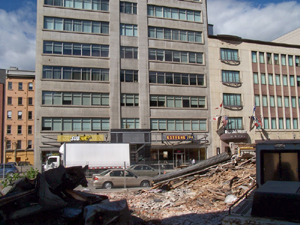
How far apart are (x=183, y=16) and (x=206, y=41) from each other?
4.95m

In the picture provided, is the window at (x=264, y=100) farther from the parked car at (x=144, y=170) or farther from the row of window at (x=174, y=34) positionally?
the parked car at (x=144, y=170)

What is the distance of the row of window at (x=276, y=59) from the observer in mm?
42119

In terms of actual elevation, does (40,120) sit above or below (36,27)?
Result: below

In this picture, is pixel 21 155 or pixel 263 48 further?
pixel 21 155

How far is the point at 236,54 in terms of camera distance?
4159 centimetres

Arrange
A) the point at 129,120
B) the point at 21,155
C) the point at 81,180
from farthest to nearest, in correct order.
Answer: the point at 21,155, the point at 129,120, the point at 81,180

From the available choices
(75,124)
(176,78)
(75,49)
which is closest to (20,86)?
(75,49)

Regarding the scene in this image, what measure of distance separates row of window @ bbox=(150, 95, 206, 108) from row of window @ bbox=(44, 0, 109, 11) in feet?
45.2

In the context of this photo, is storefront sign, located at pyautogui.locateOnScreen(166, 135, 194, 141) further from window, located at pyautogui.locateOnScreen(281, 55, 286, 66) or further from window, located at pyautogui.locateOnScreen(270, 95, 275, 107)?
window, located at pyautogui.locateOnScreen(281, 55, 286, 66)

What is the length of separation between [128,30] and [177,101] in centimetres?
1175

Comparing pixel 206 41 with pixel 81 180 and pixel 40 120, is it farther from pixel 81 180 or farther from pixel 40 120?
pixel 81 180

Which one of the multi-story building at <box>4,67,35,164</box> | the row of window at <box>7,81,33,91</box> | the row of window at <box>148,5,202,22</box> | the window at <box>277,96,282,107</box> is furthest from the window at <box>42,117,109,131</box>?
the window at <box>277,96,282,107</box>

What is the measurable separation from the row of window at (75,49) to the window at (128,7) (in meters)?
5.86

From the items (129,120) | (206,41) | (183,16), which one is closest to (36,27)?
(129,120)
